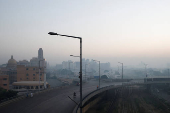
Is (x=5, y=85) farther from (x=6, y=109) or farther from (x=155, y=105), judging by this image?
(x=155, y=105)

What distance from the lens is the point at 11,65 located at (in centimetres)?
8900

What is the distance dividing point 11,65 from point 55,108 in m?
84.5

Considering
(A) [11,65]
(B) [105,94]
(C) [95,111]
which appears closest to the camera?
(C) [95,111]

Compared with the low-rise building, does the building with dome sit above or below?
above

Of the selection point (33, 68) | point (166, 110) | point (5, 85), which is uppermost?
point (33, 68)

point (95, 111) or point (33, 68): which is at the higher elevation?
point (33, 68)

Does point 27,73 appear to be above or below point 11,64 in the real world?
below

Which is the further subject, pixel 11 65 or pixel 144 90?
pixel 11 65

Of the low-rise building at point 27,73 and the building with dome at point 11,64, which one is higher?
the building with dome at point 11,64

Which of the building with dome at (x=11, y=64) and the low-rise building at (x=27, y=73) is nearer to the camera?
the low-rise building at (x=27, y=73)

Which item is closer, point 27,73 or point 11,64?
point 27,73

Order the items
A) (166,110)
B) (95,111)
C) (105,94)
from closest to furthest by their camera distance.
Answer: (95,111)
(166,110)
(105,94)

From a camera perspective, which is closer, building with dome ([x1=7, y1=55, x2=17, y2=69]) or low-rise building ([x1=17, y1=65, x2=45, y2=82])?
low-rise building ([x1=17, y1=65, x2=45, y2=82])

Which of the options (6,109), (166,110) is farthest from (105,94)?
(6,109)
